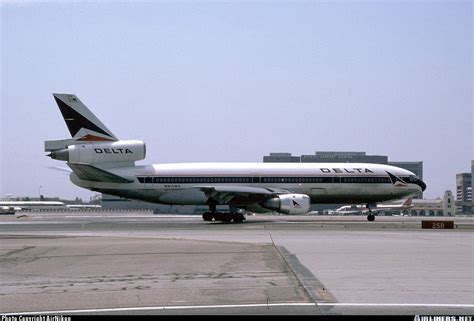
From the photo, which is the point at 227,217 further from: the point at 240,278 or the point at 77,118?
the point at 240,278

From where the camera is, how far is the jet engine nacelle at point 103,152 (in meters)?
44.6

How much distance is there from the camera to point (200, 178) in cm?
4616

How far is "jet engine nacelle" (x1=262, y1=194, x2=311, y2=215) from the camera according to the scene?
43594 millimetres

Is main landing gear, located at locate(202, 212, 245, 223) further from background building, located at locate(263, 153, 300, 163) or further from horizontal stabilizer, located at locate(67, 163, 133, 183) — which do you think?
background building, located at locate(263, 153, 300, 163)

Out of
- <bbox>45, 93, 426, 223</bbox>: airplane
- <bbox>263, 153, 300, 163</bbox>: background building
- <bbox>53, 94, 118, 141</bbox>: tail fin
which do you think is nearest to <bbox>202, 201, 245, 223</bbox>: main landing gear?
<bbox>45, 93, 426, 223</bbox>: airplane

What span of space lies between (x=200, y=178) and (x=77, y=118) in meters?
9.62

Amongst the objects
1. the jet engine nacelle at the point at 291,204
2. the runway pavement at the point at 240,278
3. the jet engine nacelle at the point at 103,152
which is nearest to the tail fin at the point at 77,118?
the jet engine nacelle at the point at 103,152

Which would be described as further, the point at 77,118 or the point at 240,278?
the point at 77,118

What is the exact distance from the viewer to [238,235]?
96.6 feet

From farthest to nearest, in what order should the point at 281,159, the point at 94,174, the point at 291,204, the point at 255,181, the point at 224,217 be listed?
the point at 281,159
the point at 255,181
the point at 224,217
the point at 94,174
the point at 291,204

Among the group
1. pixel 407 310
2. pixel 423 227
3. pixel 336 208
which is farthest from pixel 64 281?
pixel 336 208

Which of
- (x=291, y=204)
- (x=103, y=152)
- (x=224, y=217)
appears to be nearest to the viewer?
(x=291, y=204)

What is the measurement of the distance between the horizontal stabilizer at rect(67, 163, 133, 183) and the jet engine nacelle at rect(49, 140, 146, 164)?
2.46 ft

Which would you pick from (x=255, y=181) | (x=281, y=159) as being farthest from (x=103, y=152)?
(x=281, y=159)
